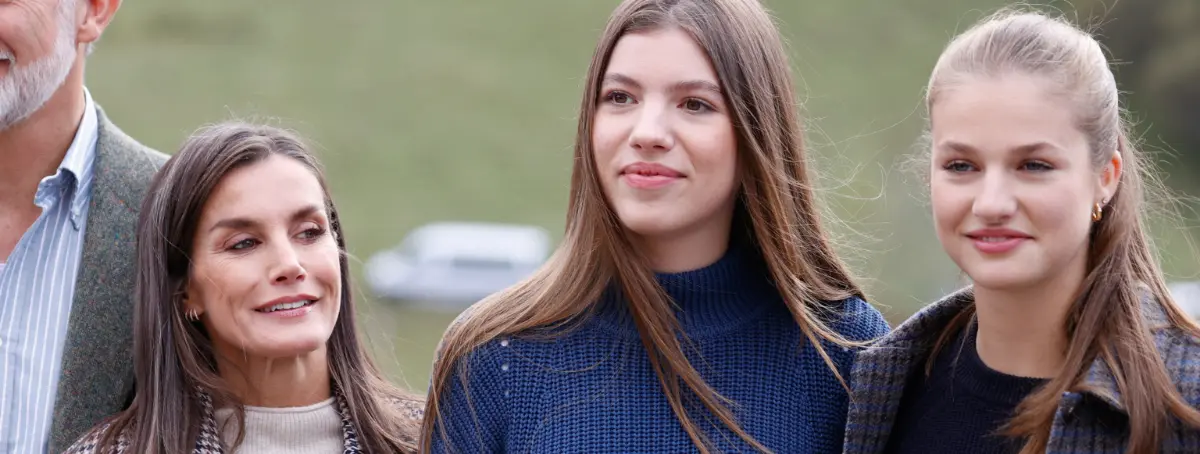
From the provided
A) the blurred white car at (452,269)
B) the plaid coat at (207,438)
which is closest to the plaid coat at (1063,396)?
the plaid coat at (207,438)

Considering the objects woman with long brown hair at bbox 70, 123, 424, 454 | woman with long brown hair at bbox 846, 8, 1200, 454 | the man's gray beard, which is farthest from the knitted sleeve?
the man's gray beard

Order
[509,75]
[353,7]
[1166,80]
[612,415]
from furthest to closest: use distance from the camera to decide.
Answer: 1. [353,7]
2. [509,75]
3. [1166,80]
4. [612,415]

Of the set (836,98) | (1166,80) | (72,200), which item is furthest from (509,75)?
(72,200)

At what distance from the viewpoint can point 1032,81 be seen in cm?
214

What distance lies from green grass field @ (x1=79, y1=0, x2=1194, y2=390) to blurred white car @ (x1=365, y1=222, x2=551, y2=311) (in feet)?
9.55

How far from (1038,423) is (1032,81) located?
531 mm

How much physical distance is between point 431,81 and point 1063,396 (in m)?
27.6

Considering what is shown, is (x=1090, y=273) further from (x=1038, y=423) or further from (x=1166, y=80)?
(x=1166, y=80)

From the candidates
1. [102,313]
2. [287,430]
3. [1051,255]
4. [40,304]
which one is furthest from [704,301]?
[40,304]

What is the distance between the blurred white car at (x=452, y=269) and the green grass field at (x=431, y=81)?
2910mm

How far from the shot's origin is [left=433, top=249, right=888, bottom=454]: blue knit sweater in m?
2.57

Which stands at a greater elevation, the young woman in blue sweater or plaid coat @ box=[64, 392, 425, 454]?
the young woman in blue sweater

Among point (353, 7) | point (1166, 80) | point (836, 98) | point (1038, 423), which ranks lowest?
point (1038, 423)

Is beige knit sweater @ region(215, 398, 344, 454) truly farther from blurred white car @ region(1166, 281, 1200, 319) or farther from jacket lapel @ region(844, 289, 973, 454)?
blurred white car @ region(1166, 281, 1200, 319)
